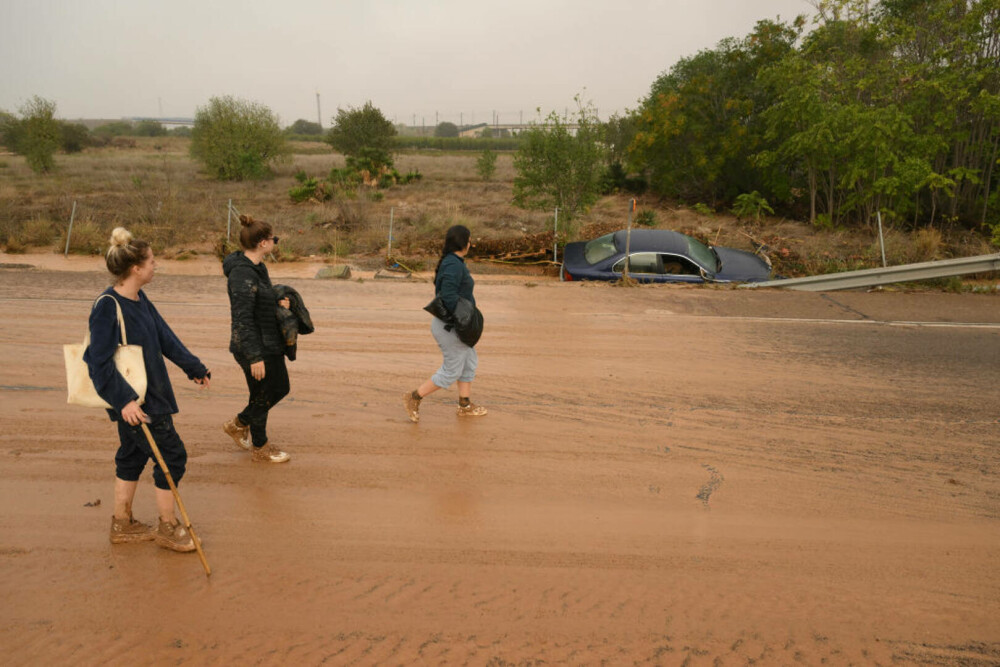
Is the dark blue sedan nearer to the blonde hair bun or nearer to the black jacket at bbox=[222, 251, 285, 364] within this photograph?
the black jacket at bbox=[222, 251, 285, 364]

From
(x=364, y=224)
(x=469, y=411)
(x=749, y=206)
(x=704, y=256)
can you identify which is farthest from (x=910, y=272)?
(x=364, y=224)

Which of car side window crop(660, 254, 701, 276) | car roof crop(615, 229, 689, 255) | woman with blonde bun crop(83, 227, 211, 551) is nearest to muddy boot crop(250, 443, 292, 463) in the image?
woman with blonde bun crop(83, 227, 211, 551)

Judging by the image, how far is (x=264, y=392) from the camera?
480 cm

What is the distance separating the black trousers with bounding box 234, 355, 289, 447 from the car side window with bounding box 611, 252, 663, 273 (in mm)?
8605

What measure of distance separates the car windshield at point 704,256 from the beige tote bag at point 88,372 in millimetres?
10664

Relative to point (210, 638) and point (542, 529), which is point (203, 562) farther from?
point (542, 529)

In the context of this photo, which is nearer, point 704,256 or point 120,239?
point 120,239

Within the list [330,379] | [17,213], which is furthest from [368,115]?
[330,379]

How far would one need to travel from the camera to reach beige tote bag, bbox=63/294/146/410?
3.53m

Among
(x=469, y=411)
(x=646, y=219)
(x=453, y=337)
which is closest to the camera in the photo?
(x=453, y=337)

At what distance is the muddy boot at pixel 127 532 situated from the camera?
12.9 ft

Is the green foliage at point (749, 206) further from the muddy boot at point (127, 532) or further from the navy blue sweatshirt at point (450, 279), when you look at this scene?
the muddy boot at point (127, 532)

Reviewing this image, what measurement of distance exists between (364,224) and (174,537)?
16.3 m

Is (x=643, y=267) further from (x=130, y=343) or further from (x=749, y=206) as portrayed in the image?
(x=749, y=206)
